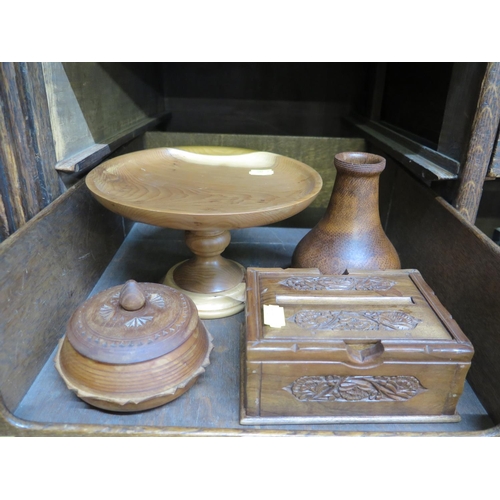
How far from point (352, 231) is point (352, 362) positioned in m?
0.45

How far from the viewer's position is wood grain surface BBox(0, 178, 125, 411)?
0.90 metres

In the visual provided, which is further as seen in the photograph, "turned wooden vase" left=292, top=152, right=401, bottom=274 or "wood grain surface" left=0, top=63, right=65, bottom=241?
"turned wooden vase" left=292, top=152, right=401, bottom=274

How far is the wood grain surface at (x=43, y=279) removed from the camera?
2.96 feet

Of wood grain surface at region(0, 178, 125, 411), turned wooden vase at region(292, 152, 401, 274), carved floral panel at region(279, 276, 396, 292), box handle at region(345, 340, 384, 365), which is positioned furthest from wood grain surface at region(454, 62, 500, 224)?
wood grain surface at region(0, 178, 125, 411)

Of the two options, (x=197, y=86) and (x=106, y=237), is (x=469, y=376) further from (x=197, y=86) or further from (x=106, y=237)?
(x=197, y=86)

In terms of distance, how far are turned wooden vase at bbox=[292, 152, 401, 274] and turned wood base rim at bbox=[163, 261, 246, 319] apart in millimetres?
239

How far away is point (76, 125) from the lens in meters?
1.30

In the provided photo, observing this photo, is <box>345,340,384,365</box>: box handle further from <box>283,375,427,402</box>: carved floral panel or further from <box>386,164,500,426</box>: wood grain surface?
<box>386,164,500,426</box>: wood grain surface

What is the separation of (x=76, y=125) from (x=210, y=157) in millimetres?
457

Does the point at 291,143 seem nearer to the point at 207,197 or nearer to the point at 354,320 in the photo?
the point at 207,197

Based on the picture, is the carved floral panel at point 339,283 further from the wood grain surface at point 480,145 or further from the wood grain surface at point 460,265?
the wood grain surface at point 480,145

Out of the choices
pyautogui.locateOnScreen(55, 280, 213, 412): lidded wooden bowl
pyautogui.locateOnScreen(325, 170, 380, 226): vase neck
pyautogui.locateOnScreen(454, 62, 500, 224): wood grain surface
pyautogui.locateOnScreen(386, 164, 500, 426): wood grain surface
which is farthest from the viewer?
pyautogui.locateOnScreen(325, 170, 380, 226): vase neck

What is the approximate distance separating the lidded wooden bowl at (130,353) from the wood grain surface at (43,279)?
0.10m

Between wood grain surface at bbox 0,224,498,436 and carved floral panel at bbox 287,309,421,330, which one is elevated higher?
carved floral panel at bbox 287,309,421,330
